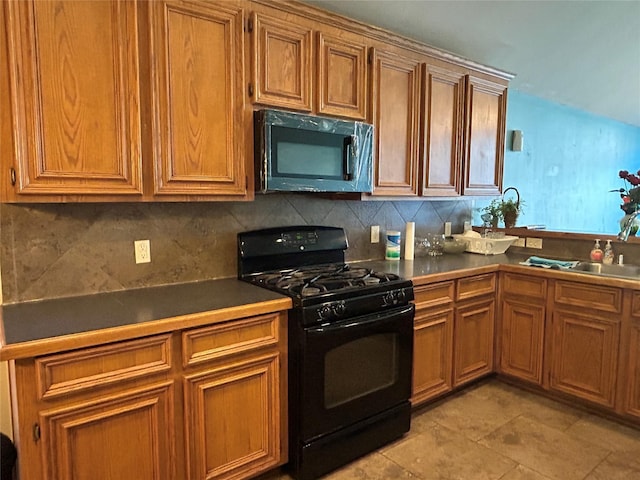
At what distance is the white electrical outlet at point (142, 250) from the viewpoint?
2123mm

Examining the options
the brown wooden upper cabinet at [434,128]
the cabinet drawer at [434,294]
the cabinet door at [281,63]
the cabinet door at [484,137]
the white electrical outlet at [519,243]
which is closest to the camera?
the cabinet door at [281,63]

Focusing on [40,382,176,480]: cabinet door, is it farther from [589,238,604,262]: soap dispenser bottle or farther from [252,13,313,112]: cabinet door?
[589,238,604,262]: soap dispenser bottle

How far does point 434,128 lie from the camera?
288 centimetres

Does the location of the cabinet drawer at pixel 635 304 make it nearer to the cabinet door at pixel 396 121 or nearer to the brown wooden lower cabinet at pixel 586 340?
the brown wooden lower cabinet at pixel 586 340

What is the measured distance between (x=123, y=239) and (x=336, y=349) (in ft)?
3.66

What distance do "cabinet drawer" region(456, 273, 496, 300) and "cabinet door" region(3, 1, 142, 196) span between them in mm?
1941

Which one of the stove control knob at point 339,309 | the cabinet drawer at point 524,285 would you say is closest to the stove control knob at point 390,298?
the stove control knob at point 339,309

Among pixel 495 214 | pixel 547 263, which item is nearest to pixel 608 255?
pixel 547 263

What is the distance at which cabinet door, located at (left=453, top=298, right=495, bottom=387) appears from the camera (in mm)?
2787

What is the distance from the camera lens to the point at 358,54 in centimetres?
245

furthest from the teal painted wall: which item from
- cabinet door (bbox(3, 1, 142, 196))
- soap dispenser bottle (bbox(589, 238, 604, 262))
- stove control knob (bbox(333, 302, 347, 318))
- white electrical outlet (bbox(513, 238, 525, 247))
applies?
cabinet door (bbox(3, 1, 142, 196))

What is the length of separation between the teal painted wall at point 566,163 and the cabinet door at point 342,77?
1915 mm

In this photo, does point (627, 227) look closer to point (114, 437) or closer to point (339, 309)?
point (339, 309)

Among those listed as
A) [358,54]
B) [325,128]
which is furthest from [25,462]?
[358,54]
